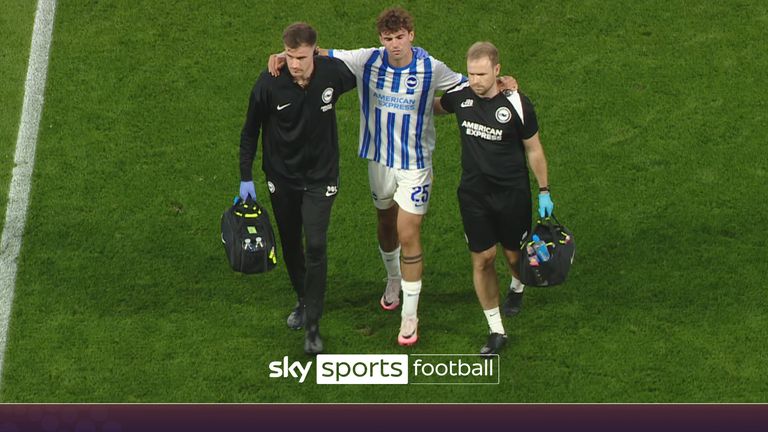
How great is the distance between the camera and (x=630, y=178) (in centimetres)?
1238

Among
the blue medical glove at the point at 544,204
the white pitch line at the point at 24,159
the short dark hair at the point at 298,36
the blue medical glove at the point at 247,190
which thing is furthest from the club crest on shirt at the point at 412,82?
the white pitch line at the point at 24,159

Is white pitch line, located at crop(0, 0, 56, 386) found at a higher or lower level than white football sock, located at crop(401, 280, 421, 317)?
higher

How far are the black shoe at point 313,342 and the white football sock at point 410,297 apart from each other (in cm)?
60

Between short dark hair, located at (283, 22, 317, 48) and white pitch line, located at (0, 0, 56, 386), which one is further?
white pitch line, located at (0, 0, 56, 386)

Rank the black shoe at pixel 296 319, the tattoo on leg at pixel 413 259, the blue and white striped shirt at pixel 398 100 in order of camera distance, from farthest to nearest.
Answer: the black shoe at pixel 296 319, the tattoo on leg at pixel 413 259, the blue and white striped shirt at pixel 398 100

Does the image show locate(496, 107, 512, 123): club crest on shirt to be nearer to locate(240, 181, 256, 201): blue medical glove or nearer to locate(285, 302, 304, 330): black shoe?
locate(240, 181, 256, 201): blue medical glove

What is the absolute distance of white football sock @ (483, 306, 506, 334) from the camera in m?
10.8

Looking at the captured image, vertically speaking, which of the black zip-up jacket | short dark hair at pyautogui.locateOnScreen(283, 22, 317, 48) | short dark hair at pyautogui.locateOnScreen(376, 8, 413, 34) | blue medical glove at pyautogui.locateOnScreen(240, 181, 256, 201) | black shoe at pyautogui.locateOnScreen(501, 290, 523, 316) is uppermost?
short dark hair at pyautogui.locateOnScreen(376, 8, 413, 34)

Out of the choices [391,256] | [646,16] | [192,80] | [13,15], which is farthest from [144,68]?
[646,16]

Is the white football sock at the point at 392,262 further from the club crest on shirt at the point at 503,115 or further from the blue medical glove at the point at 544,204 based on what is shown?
the club crest on shirt at the point at 503,115

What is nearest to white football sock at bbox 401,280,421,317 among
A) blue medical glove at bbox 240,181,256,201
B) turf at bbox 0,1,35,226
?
blue medical glove at bbox 240,181,256,201

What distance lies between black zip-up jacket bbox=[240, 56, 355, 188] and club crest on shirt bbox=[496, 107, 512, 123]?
102cm

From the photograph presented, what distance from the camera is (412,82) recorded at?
405 inches

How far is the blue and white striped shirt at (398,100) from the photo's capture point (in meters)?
10.3
